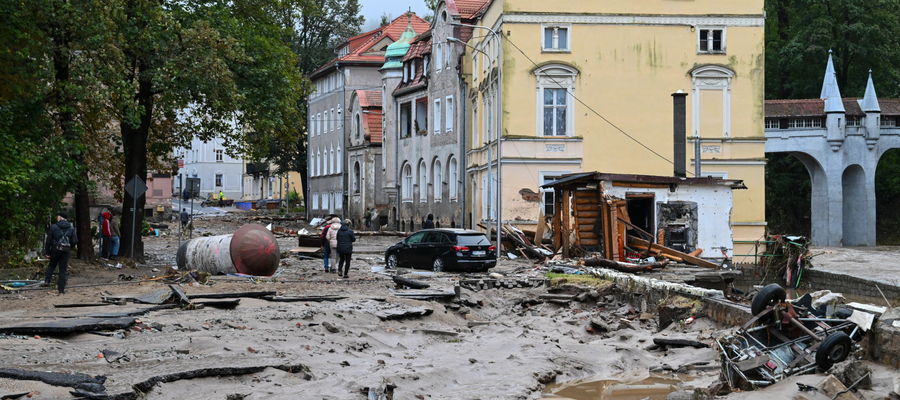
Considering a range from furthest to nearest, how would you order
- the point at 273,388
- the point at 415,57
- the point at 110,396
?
1. the point at 415,57
2. the point at 273,388
3. the point at 110,396

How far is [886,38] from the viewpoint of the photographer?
62.6 m

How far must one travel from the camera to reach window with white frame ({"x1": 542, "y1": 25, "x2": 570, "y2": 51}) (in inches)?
1711

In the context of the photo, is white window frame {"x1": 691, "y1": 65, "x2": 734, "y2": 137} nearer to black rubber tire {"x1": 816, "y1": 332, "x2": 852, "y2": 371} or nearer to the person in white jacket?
the person in white jacket

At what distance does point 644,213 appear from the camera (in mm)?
34906

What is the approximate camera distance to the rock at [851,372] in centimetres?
1226

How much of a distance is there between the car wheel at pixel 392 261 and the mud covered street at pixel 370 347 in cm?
721

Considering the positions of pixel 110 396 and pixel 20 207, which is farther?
pixel 20 207

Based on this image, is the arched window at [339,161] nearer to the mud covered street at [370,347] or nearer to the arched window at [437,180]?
A: the arched window at [437,180]

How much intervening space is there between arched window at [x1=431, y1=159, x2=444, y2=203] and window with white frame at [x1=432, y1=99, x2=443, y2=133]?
1.78m

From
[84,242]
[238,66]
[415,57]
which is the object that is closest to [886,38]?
[415,57]

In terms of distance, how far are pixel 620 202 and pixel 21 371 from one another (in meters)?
23.0

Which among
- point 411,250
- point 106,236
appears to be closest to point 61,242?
point 106,236

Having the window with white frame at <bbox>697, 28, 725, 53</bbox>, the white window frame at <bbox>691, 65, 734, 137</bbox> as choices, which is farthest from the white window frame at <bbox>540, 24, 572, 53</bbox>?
the window with white frame at <bbox>697, 28, 725, 53</bbox>

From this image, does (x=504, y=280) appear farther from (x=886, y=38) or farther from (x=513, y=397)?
(x=886, y=38)
